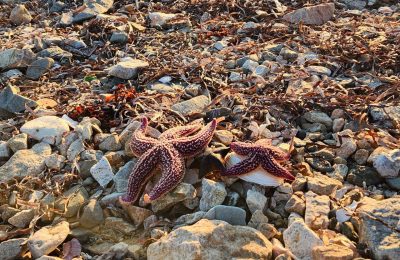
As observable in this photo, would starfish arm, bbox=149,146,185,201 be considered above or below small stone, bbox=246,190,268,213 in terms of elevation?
above

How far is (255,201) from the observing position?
3.87 metres

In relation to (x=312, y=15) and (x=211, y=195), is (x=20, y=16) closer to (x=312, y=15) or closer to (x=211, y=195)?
(x=312, y=15)

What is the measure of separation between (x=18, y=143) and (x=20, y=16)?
373cm

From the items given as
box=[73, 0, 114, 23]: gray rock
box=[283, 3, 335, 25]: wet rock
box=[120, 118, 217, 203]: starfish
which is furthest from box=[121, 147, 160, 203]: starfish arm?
Answer: box=[73, 0, 114, 23]: gray rock

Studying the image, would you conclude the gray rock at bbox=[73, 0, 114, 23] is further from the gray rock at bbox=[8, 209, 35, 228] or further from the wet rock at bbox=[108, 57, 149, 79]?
the gray rock at bbox=[8, 209, 35, 228]

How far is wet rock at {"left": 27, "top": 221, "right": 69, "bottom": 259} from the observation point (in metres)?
3.70

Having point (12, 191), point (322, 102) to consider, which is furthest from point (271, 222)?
point (12, 191)

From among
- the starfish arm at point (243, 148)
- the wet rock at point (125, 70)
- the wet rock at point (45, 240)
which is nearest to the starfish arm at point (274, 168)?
the starfish arm at point (243, 148)

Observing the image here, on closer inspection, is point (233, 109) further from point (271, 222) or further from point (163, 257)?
point (163, 257)

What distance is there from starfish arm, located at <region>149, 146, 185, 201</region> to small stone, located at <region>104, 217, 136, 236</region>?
0.31 metres

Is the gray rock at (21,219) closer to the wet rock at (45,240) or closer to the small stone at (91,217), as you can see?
the wet rock at (45,240)

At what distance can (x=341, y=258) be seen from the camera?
3.26m

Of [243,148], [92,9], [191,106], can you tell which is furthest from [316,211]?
[92,9]

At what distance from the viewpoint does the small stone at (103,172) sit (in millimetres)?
4277
